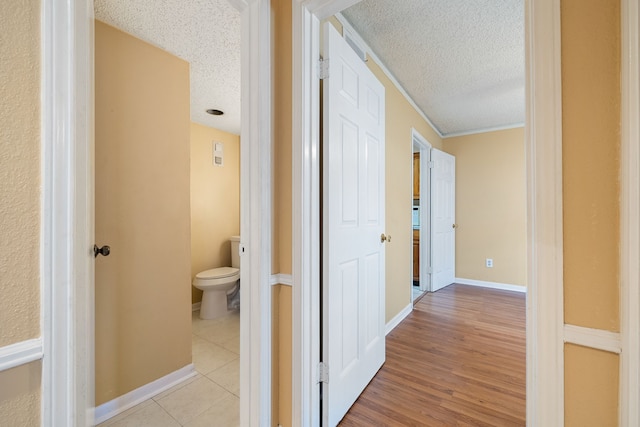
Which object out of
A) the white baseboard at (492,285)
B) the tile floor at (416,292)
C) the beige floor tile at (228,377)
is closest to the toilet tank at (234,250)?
the beige floor tile at (228,377)

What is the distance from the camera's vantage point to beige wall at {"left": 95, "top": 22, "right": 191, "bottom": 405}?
1.44m

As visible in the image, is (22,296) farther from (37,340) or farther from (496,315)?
(496,315)

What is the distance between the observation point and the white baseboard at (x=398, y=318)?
238 centimetres

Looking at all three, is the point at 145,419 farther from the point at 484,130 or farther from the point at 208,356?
the point at 484,130

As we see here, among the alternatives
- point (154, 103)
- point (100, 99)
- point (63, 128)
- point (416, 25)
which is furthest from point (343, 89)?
point (100, 99)

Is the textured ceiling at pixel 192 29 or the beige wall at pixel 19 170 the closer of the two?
the beige wall at pixel 19 170

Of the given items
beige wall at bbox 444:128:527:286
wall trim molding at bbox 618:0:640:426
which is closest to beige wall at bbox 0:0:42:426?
wall trim molding at bbox 618:0:640:426

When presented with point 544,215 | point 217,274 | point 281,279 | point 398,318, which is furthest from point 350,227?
point 217,274

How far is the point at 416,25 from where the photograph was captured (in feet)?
5.74

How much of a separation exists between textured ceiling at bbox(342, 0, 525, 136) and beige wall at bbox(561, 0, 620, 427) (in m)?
1.24

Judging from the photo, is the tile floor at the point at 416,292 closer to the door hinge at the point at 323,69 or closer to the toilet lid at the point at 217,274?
the toilet lid at the point at 217,274

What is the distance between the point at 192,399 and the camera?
60.6 inches

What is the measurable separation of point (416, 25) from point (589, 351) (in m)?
2.02

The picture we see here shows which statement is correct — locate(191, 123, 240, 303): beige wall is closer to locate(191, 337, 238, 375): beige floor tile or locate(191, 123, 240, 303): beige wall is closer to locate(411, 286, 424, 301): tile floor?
locate(191, 337, 238, 375): beige floor tile
